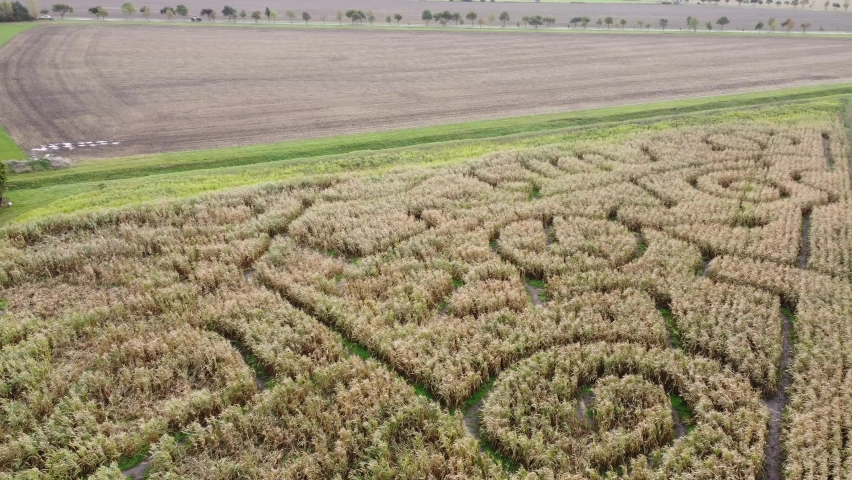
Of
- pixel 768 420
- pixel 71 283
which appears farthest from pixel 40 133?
pixel 768 420

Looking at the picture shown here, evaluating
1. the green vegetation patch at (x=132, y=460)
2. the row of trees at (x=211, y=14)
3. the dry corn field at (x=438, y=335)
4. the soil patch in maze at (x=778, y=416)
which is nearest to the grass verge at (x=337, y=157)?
the dry corn field at (x=438, y=335)

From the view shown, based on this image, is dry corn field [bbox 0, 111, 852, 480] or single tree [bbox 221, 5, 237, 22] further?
single tree [bbox 221, 5, 237, 22]

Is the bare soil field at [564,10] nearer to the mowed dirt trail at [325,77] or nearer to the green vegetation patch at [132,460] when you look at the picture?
the mowed dirt trail at [325,77]

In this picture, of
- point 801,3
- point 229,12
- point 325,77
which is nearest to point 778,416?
point 325,77

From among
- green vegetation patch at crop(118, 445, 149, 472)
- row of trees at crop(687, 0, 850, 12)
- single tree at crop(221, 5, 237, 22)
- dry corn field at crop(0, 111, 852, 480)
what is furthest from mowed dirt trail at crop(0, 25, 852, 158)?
row of trees at crop(687, 0, 850, 12)

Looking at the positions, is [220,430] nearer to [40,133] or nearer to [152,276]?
[152,276]

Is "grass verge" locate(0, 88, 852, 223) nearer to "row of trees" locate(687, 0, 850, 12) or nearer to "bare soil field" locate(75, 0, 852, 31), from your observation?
"bare soil field" locate(75, 0, 852, 31)

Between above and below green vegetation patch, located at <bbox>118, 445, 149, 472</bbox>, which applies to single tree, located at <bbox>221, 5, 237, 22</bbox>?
above
